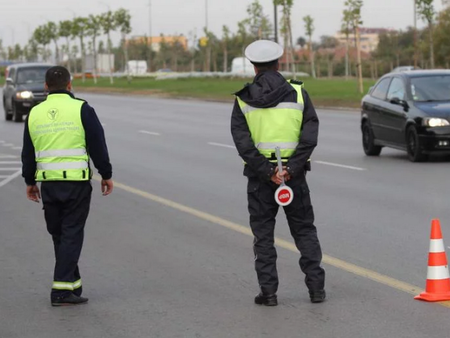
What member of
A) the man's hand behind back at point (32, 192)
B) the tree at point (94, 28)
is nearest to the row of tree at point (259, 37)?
the tree at point (94, 28)

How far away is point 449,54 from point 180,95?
67.7 feet

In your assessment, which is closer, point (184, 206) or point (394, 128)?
point (184, 206)

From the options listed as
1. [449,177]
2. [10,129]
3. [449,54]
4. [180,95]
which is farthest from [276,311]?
[449,54]

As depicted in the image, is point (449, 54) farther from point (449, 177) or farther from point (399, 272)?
point (399, 272)

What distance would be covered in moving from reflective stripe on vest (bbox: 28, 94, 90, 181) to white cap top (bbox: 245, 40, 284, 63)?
1.20m

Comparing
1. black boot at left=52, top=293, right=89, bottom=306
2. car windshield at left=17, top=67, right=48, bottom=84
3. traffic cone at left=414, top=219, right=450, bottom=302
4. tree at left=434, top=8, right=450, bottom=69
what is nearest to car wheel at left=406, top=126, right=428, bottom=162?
traffic cone at left=414, top=219, right=450, bottom=302

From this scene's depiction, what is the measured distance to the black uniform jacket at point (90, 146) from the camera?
7.92 meters

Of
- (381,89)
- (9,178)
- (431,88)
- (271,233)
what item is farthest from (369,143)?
(271,233)

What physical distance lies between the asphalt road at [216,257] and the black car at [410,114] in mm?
388

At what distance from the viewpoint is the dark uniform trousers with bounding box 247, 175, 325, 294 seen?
304 inches

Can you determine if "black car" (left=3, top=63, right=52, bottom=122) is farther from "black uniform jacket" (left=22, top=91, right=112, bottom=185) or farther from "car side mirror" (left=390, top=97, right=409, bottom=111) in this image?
"black uniform jacket" (left=22, top=91, right=112, bottom=185)

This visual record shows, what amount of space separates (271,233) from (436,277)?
112 centimetres

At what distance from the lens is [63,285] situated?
7871 millimetres

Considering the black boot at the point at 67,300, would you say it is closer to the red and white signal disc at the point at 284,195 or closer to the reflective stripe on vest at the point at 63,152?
the reflective stripe on vest at the point at 63,152
